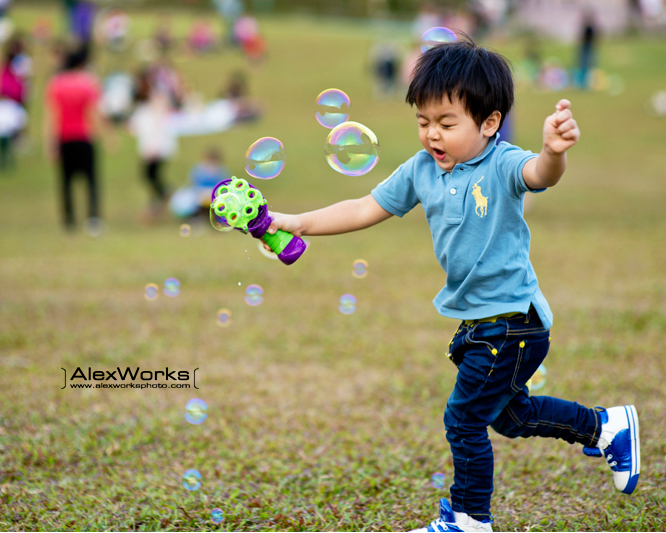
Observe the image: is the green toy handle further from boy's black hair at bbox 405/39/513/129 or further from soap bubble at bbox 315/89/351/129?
soap bubble at bbox 315/89/351/129

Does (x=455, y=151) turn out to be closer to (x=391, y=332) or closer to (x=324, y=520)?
(x=324, y=520)

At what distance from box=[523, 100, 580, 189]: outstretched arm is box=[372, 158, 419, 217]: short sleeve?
553 millimetres

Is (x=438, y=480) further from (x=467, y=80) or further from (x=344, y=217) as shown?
(x=467, y=80)

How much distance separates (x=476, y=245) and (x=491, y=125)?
0.39 meters

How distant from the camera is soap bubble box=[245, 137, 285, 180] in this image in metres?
2.81

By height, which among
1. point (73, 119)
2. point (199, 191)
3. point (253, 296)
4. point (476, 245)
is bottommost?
point (253, 296)

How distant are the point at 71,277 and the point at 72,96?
9.49ft

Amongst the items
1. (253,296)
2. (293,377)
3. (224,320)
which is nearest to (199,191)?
(224,320)

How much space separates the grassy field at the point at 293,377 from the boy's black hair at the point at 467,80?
150 centimetres

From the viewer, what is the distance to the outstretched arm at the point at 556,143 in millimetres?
2006

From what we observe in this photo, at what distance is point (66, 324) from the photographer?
519cm

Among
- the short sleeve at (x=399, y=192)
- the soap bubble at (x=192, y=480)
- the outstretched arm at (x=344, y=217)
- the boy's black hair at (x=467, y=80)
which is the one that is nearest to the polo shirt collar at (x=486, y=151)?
the boy's black hair at (x=467, y=80)

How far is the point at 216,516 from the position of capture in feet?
8.61

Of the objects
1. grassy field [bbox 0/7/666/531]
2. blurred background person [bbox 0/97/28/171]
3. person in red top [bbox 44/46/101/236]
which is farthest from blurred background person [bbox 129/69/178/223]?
blurred background person [bbox 0/97/28/171]
